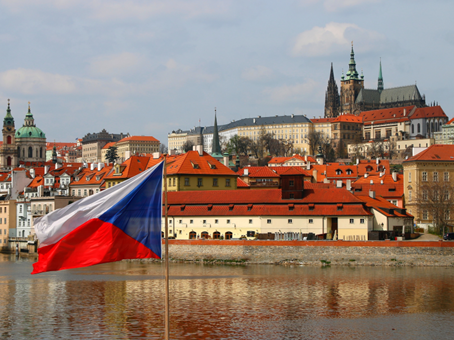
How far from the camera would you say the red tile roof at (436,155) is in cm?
8281

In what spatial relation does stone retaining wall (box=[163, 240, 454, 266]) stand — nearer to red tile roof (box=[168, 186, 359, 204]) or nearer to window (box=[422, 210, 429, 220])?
red tile roof (box=[168, 186, 359, 204])

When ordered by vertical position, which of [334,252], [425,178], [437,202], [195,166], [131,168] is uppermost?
[131,168]

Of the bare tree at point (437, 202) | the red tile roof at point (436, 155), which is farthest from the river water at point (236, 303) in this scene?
the red tile roof at point (436, 155)

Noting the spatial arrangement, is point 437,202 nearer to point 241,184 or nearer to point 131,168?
point 241,184

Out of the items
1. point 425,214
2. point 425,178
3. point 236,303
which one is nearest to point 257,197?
point 425,214

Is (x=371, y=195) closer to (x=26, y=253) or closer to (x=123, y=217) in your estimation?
(x=26, y=253)

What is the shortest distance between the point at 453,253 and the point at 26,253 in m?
50.5

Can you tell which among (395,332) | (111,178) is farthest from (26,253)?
(395,332)

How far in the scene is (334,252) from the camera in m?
59.2

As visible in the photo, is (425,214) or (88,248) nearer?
(88,248)

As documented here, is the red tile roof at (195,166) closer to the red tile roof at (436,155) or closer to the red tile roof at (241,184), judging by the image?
the red tile roof at (241,184)

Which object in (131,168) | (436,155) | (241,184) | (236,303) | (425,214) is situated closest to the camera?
(236,303)

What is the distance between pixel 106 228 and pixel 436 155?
73.5m

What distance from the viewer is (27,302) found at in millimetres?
41594
